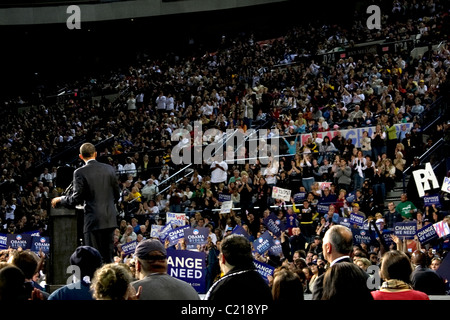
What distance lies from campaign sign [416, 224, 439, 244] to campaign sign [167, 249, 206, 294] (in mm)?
3903

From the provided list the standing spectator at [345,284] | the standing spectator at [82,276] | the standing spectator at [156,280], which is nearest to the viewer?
the standing spectator at [345,284]

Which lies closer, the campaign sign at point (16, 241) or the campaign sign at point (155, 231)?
the campaign sign at point (16, 241)

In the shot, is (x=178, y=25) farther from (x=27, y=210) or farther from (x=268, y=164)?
(x=268, y=164)

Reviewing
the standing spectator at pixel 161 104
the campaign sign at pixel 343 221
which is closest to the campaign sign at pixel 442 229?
the campaign sign at pixel 343 221

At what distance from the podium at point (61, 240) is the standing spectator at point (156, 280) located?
8.81 feet

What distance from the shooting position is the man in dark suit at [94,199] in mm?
6645

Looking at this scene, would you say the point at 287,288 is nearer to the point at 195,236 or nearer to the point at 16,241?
the point at 195,236

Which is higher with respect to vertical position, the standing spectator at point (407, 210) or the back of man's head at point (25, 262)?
the standing spectator at point (407, 210)

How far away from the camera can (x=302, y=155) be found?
1753 cm

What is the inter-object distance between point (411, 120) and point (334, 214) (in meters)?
5.22

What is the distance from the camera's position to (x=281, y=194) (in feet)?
50.6

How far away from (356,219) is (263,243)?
1.87 meters

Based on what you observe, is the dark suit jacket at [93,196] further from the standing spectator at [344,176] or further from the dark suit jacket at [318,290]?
the standing spectator at [344,176]
